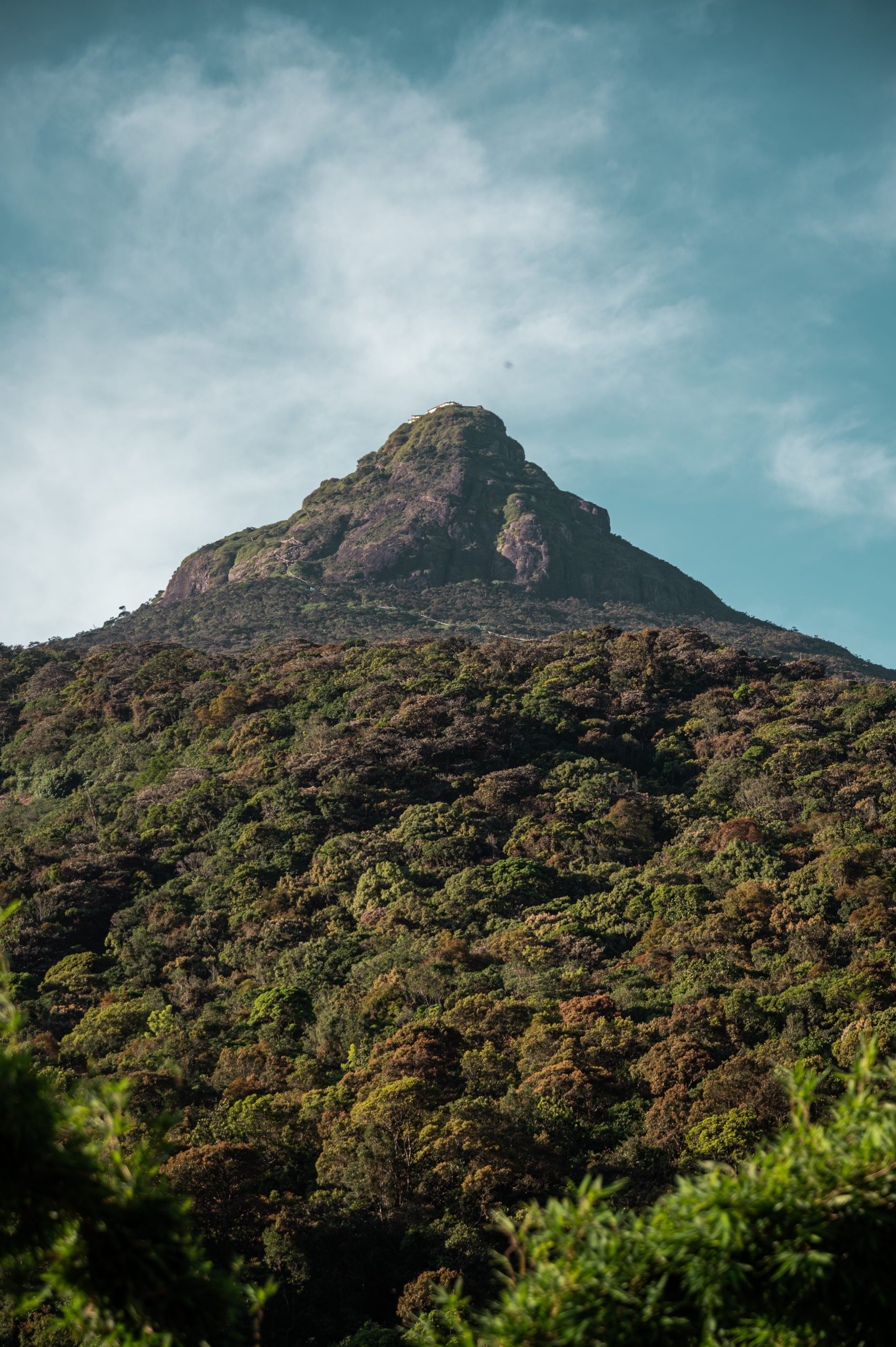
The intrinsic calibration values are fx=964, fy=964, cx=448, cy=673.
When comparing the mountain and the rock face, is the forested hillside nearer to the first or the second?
the mountain

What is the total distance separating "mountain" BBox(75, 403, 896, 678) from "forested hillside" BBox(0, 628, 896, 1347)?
168ft

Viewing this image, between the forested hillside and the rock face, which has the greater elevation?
the rock face

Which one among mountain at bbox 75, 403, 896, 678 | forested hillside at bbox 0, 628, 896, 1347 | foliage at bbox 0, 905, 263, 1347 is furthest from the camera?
mountain at bbox 75, 403, 896, 678

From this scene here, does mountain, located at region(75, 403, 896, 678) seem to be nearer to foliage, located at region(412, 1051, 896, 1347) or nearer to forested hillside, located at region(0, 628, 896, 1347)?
forested hillside, located at region(0, 628, 896, 1347)

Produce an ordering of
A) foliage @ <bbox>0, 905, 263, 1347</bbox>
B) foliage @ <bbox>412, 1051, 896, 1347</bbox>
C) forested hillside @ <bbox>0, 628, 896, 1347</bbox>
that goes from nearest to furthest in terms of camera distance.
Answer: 1. foliage @ <bbox>0, 905, 263, 1347</bbox>
2. foliage @ <bbox>412, 1051, 896, 1347</bbox>
3. forested hillside @ <bbox>0, 628, 896, 1347</bbox>

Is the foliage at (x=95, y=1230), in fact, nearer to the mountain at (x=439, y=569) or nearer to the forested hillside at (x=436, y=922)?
the forested hillside at (x=436, y=922)

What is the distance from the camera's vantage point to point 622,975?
1082 inches

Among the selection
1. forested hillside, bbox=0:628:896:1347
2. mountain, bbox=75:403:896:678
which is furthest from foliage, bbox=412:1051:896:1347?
mountain, bbox=75:403:896:678

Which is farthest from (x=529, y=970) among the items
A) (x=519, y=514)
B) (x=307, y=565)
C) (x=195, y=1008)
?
(x=519, y=514)

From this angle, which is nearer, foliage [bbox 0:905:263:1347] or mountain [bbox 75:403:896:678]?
foliage [bbox 0:905:263:1347]

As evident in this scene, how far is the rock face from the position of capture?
5231 inches

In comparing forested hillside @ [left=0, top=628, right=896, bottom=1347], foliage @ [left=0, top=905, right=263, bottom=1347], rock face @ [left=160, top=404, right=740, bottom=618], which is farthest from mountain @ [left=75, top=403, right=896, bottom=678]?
foliage @ [left=0, top=905, right=263, bottom=1347]

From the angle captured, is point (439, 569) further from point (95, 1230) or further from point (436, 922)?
point (95, 1230)

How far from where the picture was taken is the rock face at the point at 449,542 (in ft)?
436
